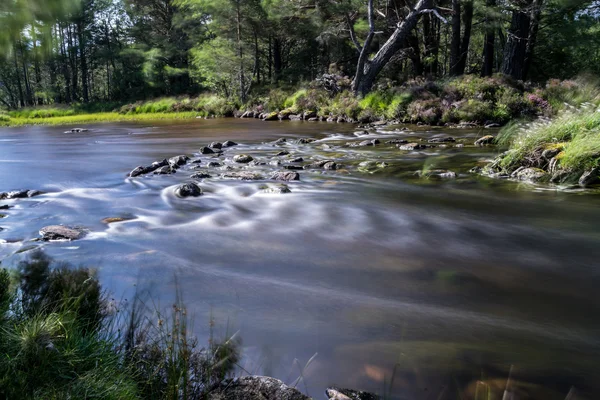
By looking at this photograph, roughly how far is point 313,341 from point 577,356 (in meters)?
1.82

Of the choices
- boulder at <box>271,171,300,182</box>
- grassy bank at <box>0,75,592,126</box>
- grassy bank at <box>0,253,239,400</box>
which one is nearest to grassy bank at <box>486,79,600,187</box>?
boulder at <box>271,171,300,182</box>

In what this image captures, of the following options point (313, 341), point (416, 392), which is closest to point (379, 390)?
point (416, 392)

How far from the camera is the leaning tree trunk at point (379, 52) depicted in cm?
2223

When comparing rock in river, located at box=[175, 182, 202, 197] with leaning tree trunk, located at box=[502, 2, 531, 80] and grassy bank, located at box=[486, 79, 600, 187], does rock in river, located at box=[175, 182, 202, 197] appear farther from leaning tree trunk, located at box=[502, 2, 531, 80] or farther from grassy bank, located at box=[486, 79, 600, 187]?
leaning tree trunk, located at box=[502, 2, 531, 80]

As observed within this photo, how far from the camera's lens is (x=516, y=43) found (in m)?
20.3

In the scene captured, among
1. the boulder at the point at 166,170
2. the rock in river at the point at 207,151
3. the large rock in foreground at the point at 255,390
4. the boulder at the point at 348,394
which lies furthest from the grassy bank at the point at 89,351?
the rock in river at the point at 207,151

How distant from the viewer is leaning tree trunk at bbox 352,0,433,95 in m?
22.2

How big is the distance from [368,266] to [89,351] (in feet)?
9.63

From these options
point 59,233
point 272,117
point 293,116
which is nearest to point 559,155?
point 59,233

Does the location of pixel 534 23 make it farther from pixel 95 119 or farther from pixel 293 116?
pixel 95 119

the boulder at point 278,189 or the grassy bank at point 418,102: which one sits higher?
the grassy bank at point 418,102

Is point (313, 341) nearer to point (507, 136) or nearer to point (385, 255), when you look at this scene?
point (385, 255)

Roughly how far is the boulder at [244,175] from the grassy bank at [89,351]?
18.8 feet

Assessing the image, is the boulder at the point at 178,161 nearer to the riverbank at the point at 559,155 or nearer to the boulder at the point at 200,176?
the boulder at the point at 200,176
